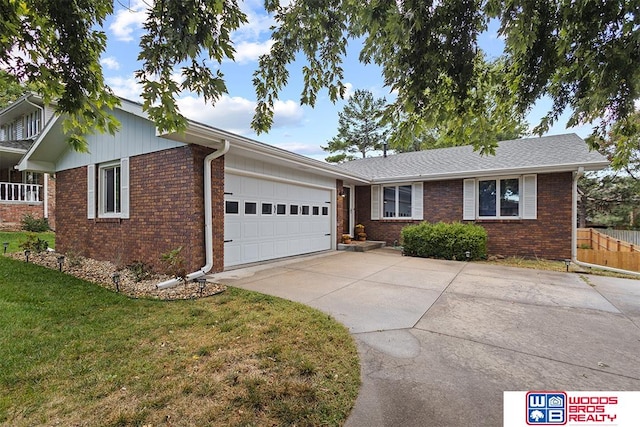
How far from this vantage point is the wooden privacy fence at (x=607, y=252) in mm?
8781

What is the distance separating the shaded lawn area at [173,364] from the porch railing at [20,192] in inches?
459

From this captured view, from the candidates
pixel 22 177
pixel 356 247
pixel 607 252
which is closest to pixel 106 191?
pixel 356 247

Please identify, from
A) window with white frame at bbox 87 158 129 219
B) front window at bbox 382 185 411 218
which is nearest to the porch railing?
window with white frame at bbox 87 158 129 219

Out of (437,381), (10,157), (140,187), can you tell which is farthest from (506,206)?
(10,157)

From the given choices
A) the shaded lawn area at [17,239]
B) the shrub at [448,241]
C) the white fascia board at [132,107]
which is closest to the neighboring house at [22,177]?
the shaded lawn area at [17,239]

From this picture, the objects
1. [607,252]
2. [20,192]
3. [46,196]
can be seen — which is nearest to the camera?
[607,252]

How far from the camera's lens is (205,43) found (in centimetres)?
249

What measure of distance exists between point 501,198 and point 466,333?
8332mm

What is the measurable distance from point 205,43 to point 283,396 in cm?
293

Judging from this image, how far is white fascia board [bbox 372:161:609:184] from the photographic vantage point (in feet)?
28.3

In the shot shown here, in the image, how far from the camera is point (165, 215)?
21.6 feet

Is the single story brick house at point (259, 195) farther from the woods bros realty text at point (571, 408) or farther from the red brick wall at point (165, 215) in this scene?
the woods bros realty text at point (571, 408)

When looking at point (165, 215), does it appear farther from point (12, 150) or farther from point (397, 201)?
point (12, 150)

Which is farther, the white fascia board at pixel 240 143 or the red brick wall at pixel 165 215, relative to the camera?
the red brick wall at pixel 165 215
